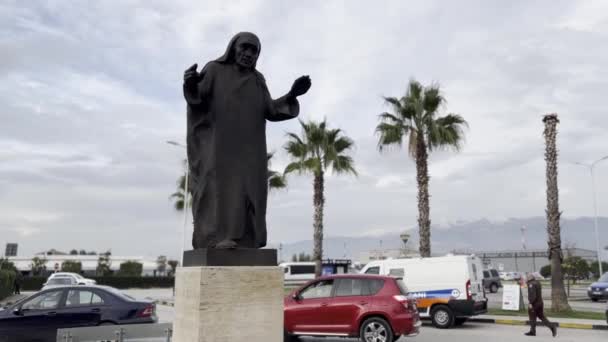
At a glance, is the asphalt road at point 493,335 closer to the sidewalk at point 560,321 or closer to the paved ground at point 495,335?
the paved ground at point 495,335

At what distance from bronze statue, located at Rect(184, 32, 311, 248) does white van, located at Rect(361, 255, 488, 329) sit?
1160cm

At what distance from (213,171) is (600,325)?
47.0 ft

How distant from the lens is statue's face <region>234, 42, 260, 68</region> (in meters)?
5.34

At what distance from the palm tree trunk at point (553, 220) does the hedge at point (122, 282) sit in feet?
123

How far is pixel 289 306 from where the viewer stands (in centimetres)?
1189

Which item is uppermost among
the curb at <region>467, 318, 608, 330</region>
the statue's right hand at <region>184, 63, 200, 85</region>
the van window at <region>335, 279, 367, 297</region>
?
the statue's right hand at <region>184, 63, 200, 85</region>

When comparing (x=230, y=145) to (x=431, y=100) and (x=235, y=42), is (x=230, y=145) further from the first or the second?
(x=431, y=100)

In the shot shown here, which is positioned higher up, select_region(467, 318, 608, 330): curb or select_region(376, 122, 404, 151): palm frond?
select_region(376, 122, 404, 151): palm frond

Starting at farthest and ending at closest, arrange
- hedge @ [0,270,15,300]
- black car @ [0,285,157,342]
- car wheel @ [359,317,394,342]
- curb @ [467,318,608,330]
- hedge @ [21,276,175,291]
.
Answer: hedge @ [21,276,175,291] < hedge @ [0,270,15,300] < curb @ [467,318,608,330] < car wheel @ [359,317,394,342] < black car @ [0,285,157,342]

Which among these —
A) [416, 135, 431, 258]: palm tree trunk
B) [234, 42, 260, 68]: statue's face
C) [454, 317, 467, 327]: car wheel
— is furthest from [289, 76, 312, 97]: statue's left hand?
[416, 135, 431, 258]: palm tree trunk

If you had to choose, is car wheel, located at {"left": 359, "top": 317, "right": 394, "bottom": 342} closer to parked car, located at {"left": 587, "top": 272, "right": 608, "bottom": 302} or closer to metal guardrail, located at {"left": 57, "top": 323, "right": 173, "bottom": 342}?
metal guardrail, located at {"left": 57, "top": 323, "right": 173, "bottom": 342}

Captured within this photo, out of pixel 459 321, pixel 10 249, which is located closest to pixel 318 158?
pixel 459 321

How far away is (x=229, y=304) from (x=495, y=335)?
1105 cm

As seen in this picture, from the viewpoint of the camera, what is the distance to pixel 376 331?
35.7ft
